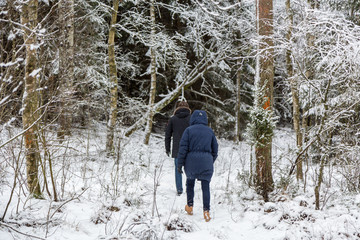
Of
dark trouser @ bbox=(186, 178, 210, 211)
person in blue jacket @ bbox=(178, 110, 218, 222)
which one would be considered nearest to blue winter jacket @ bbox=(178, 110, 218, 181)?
person in blue jacket @ bbox=(178, 110, 218, 222)

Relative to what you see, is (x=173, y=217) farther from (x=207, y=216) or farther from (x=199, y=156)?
(x=199, y=156)

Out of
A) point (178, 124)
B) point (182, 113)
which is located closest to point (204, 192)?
point (178, 124)

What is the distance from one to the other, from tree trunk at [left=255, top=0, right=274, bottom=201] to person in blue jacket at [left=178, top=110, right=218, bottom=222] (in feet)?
3.93

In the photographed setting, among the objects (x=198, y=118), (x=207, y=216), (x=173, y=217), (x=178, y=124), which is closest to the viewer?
(x=173, y=217)

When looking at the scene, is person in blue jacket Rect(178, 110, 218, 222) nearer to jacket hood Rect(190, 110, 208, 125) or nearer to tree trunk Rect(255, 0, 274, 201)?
jacket hood Rect(190, 110, 208, 125)

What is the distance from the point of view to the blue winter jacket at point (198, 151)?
4.91 m

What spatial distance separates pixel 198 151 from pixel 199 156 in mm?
91

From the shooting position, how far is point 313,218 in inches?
171

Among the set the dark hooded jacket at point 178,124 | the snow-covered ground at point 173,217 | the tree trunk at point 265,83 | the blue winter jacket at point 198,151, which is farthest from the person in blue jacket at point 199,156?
the dark hooded jacket at point 178,124

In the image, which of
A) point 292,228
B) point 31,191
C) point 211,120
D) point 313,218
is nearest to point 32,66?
point 31,191

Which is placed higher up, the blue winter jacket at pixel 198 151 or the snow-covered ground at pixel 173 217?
the blue winter jacket at pixel 198 151

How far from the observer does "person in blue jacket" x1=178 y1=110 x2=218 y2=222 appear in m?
4.90

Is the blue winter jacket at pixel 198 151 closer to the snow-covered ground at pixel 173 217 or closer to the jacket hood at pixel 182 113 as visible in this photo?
the snow-covered ground at pixel 173 217

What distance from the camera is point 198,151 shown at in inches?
196
